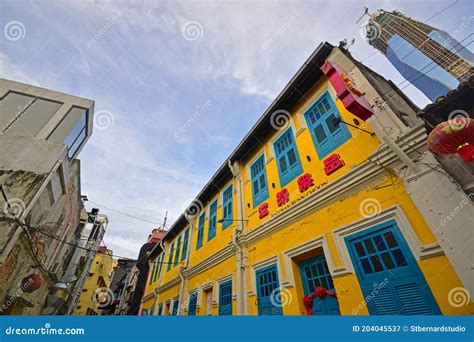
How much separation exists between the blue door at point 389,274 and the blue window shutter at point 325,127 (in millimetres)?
2146

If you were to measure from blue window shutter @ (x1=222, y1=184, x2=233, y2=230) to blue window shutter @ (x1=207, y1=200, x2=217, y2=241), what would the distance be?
2.72 feet

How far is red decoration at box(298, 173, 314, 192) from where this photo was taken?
17.8ft

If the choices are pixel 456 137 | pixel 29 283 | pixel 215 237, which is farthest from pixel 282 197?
pixel 29 283

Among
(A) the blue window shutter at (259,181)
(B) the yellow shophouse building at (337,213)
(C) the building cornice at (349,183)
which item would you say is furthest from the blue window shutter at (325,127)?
(A) the blue window shutter at (259,181)

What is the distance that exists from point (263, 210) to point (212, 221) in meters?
4.04

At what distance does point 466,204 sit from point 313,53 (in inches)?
201

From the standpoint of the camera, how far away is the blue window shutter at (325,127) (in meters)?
5.12

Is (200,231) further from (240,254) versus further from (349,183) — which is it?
(349,183)

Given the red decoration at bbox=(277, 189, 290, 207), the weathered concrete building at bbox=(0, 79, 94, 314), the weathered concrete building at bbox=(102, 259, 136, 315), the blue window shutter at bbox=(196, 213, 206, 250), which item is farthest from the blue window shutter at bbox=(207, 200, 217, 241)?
the weathered concrete building at bbox=(102, 259, 136, 315)

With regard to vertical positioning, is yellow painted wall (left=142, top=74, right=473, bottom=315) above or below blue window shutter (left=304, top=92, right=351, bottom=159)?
below

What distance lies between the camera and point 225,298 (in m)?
7.14

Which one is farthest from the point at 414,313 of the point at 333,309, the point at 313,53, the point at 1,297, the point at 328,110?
the point at 1,297

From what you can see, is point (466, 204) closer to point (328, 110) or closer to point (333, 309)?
point (333, 309)

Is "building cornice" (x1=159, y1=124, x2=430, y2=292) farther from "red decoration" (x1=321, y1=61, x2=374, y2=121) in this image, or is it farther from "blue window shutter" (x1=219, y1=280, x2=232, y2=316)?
"blue window shutter" (x1=219, y1=280, x2=232, y2=316)
